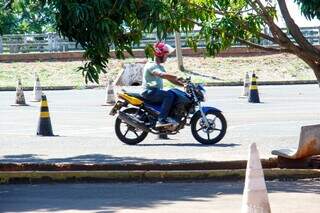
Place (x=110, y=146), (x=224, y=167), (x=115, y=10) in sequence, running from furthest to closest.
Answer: (x=110, y=146), (x=224, y=167), (x=115, y=10)

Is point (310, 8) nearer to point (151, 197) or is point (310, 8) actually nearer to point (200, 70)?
point (151, 197)

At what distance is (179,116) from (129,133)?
93 cm

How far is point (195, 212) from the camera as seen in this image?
8.52 m

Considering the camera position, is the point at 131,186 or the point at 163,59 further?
the point at 163,59

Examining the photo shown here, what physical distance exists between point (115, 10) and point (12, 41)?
4057cm

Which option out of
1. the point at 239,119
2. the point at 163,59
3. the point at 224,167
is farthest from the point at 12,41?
the point at 224,167

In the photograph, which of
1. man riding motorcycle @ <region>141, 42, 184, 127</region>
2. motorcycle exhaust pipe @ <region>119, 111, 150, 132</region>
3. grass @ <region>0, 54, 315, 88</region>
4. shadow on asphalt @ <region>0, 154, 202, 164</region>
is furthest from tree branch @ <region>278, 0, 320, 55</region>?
grass @ <region>0, 54, 315, 88</region>

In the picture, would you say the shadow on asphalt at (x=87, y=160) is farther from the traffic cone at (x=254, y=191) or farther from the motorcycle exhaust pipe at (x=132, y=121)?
the traffic cone at (x=254, y=191)

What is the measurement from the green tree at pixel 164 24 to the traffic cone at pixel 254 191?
2.63 m

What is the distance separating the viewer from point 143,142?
1507 cm

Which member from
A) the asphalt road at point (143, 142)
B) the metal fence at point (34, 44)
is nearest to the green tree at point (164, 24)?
the asphalt road at point (143, 142)

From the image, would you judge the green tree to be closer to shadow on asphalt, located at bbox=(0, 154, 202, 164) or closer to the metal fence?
shadow on asphalt, located at bbox=(0, 154, 202, 164)

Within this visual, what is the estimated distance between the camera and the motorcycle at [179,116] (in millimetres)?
14516

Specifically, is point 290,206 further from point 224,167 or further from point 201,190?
point 224,167
